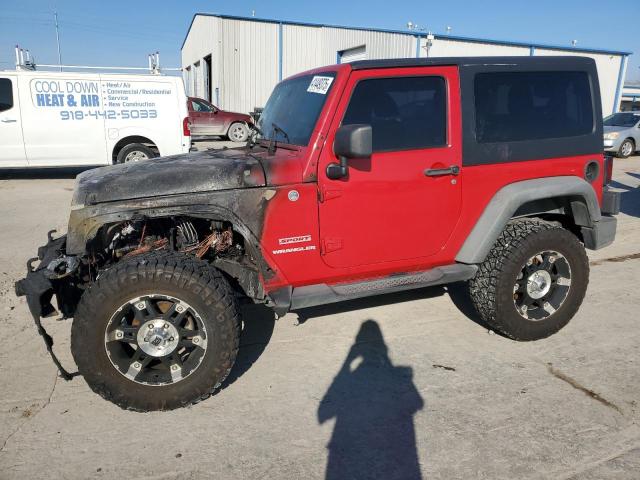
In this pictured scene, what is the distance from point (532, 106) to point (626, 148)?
51.7 feet

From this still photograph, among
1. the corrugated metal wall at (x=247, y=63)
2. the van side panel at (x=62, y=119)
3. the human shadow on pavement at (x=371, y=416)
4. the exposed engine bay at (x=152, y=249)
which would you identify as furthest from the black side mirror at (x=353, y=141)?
the corrugated metal wall at (x=247, y=63)

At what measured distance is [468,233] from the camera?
3660 mm

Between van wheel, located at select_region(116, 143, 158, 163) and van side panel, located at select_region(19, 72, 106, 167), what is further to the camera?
van wheel, located at select_region(116, 143, 158, 163)

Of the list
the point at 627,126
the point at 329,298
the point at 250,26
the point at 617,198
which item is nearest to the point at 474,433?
the point at 329,298

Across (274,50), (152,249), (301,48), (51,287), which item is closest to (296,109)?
(152,249)

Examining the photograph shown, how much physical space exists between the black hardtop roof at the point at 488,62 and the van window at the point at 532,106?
0.20ft

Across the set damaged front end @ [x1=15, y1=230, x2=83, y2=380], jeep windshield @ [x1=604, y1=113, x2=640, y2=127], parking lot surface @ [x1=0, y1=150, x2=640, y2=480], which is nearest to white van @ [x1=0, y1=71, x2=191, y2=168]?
parking lot surface @ [x1=0, y1=150, x2=640, y2=480]

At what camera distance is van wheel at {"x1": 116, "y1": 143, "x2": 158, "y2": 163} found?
10.5 metres

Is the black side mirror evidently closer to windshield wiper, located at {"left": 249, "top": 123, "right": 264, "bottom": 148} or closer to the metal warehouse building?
windshield wiper, located at {"left": 249, "top": 123, "right": 264, "bottom": 148}

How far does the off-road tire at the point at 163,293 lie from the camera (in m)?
2.85

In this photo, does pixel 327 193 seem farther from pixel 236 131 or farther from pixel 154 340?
pixel 236 131

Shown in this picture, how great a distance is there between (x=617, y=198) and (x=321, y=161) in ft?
8.63

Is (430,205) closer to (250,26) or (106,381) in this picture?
(106,381)

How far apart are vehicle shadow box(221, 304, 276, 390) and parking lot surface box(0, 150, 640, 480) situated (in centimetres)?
2
